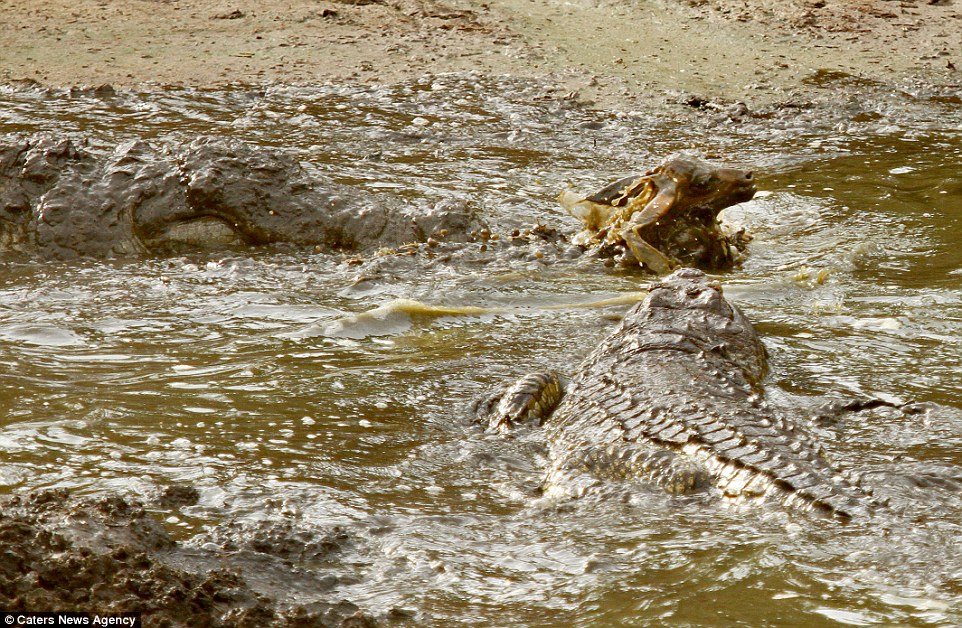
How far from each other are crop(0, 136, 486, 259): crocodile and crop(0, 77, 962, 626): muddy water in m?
0.21

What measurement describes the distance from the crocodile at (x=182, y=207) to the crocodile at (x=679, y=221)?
84cm

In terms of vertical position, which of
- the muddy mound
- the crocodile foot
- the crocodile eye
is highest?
the crocodile eye

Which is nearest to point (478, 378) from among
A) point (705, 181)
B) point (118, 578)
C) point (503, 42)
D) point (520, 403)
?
point (520, 403)

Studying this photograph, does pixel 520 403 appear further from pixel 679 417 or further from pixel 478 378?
pixel 679 417

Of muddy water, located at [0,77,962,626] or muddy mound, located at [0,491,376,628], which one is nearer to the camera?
muddy mound, located at [0,491,376,628]

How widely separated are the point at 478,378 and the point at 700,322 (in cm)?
89

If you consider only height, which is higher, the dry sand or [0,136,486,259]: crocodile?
the dry sand

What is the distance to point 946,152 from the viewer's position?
756cm

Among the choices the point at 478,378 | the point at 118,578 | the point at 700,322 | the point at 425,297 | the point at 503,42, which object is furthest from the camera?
the point at 503,42

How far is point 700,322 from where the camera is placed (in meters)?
4.30

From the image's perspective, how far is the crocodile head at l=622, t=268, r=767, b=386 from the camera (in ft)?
13.5

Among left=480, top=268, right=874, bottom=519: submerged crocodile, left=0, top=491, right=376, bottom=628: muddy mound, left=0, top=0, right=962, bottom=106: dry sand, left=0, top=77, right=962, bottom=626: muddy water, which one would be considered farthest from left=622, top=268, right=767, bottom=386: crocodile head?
left=0, top=0, right=962, bottom=106: dry sand

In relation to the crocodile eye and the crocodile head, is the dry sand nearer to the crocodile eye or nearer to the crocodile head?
the crocodile eye

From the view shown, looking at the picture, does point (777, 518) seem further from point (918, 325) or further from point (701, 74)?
point (701, 74)
